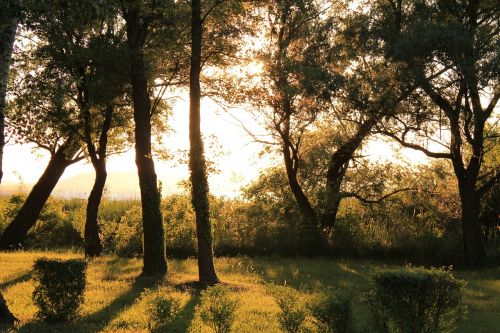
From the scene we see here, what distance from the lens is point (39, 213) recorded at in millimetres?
30406

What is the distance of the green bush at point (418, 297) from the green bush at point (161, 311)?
3651 millimetres

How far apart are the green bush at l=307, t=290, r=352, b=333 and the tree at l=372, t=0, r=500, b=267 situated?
37.4ft

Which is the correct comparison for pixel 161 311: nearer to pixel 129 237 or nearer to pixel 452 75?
pixel 452 75

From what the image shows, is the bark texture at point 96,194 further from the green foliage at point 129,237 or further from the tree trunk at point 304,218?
the tree trunk at point 304,218

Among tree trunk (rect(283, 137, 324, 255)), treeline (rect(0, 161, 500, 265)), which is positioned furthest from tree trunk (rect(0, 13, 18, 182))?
tree trunk (rect(283, 137, 324, 255))

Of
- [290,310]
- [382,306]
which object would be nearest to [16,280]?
[290,310]

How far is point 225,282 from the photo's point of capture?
17.4 metres

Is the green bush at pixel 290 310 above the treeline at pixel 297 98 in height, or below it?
below

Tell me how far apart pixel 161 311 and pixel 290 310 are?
224cm

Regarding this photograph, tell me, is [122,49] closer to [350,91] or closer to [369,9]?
[350,91]

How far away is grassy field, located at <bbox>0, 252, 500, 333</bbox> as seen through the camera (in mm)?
11797

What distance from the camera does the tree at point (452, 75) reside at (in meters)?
18.2

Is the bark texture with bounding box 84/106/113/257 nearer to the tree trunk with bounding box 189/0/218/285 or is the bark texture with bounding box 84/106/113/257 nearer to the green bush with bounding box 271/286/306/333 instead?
the tree trunk with bounding box 189/0/218/285

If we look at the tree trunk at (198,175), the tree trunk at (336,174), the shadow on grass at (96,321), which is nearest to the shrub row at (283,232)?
the tree trunk at (336,174)
